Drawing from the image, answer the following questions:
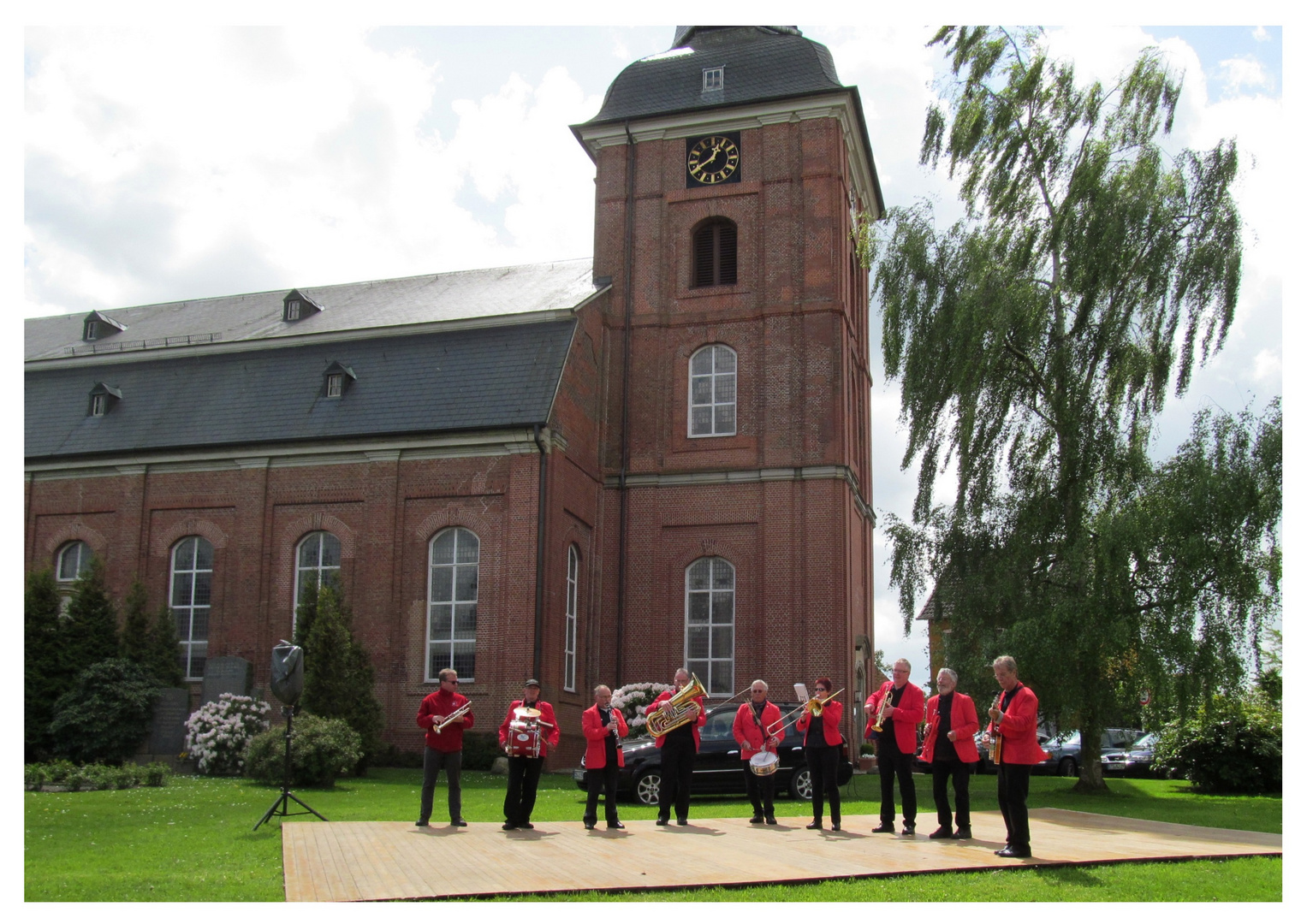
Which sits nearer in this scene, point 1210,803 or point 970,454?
point 1210,803

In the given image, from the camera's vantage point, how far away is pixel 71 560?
2944cm

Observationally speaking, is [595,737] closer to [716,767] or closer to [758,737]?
[758,737]

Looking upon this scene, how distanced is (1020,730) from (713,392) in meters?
18.7

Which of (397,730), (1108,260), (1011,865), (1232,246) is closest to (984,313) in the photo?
(1108,260)

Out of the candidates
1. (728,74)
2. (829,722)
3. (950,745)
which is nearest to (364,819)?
(829,722)

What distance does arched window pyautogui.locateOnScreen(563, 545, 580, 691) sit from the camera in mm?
26406

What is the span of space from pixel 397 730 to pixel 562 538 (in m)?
5.35

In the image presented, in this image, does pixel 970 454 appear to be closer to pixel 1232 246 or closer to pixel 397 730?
pixel 1232 246

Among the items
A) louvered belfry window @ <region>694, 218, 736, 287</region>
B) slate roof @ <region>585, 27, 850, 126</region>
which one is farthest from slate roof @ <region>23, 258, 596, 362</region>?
slate roof @ <region>585, 27, 850, 126</region>

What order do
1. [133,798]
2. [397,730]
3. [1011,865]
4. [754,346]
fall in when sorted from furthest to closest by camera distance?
[754,346]
[397,730]
[133,798]
[1011,865]

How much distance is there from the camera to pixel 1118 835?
41.4ft

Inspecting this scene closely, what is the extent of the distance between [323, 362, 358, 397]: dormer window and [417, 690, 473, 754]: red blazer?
16188 mm

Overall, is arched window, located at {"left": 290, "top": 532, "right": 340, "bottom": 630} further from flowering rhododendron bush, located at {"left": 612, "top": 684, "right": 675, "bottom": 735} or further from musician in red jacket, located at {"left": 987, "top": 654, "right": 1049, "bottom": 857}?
musician in red jacket, located at {"left": 987, "top": 654, "right": 1049, "bottom": 857}

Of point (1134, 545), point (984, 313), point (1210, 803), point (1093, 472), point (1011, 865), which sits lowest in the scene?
point (1210, 803)
